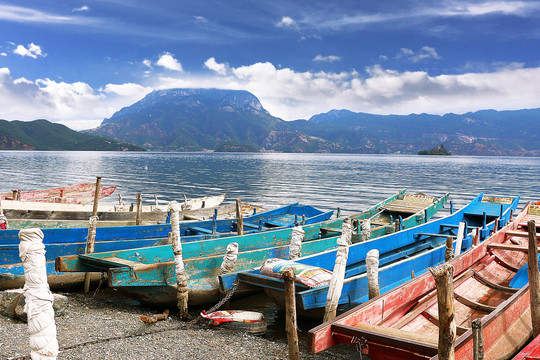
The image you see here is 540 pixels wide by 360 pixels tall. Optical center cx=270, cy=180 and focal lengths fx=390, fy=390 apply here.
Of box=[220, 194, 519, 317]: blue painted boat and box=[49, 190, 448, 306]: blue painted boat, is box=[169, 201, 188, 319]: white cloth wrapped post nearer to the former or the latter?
box=[49, 190, 448, 306]: blue painted boat

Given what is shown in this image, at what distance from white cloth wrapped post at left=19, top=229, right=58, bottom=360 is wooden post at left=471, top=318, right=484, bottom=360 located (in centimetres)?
578

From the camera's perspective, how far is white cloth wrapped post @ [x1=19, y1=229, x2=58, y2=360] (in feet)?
17.6

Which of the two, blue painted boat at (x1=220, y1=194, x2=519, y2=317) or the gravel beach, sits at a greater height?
blue painted boat at (x1=220, y1=194, x2=519, y2=317)

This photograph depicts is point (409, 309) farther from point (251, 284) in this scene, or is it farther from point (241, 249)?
point (241, 249)

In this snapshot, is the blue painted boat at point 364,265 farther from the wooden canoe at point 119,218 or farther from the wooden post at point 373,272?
the wooden canoe at point 119,218

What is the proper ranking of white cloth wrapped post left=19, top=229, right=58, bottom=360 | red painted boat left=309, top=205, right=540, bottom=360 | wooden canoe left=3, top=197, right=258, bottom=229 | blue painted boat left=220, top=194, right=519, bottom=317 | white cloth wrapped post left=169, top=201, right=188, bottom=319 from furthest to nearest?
wooden canoe left=3, top=197, right=258, bottom=229
white cloth wrapped post left=169, top=201, right=188, bottom=319
blue painted boat left=220, top=194, right=519, bottom=317
red painted boat left=309, top=205, right=540, bottom=360
white cloth wrapped post left=19, top=229, right=58, bottom=360

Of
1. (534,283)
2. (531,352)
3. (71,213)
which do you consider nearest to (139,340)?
(531,352)

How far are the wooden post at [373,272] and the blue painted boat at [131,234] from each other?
7.19 m

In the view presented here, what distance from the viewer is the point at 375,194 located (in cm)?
4434

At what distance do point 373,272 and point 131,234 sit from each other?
9.56 m

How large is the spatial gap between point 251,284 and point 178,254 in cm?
192

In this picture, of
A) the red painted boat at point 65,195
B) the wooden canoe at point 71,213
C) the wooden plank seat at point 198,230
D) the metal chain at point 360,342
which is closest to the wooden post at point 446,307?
the metal chain at point 360,342

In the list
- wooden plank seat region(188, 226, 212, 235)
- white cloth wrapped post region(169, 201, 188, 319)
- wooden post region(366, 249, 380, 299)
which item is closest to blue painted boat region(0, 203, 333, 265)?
wooden plank seat region(188, 226, 212, 235)

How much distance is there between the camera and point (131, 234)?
585 inches
